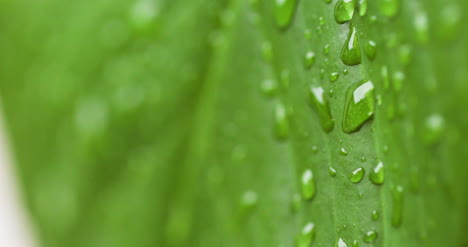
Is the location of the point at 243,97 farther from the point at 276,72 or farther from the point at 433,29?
the point at 433,29

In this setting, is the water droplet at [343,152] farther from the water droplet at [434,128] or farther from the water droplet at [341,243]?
the water droplet at [434,128]

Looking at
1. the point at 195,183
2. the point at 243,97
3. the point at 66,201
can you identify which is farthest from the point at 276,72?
the point at 66,201

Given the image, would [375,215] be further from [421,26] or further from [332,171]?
[421,26]

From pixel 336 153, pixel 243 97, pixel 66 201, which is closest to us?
pixel 336 153

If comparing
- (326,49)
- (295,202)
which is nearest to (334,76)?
(326,49)

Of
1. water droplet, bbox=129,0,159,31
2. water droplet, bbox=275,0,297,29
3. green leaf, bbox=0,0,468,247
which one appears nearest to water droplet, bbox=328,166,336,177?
green leaf, bbox=0,0,468,247

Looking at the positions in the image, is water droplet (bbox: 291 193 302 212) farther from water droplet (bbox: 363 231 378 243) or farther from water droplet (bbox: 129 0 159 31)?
water droplet (bbox: 129 0 159 31)
